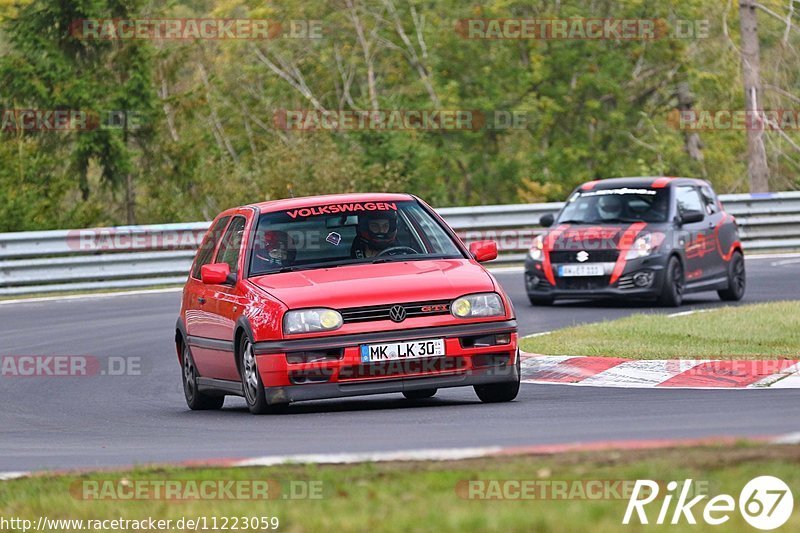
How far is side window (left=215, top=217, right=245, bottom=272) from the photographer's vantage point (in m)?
12.2

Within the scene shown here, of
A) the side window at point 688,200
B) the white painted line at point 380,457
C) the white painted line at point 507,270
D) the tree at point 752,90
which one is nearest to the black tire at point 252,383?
the white painted line at point 380,457

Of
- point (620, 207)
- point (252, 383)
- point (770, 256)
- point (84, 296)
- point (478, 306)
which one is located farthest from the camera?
point (770, 256)

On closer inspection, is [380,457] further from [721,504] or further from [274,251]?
[274,251]

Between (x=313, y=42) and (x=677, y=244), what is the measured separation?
33.5 meters

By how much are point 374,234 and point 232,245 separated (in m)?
1.21

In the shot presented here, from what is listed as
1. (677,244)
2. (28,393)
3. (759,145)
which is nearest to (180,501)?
(28,393)

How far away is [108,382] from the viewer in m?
14.9

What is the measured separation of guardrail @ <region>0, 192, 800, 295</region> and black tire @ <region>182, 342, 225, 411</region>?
42.8 ft

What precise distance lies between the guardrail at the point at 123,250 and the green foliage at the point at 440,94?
335 inches

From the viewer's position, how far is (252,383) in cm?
1124

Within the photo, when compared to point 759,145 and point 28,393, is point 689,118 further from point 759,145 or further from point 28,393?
point 28,393

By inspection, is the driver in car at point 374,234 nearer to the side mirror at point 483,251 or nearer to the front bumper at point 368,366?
the side mirror at point 483,251

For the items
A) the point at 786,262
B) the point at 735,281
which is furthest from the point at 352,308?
the point at 786,262

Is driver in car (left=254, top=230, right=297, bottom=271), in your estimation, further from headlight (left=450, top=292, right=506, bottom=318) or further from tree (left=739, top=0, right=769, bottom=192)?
tree (left=739, top=0, right=769, bottom=192)
